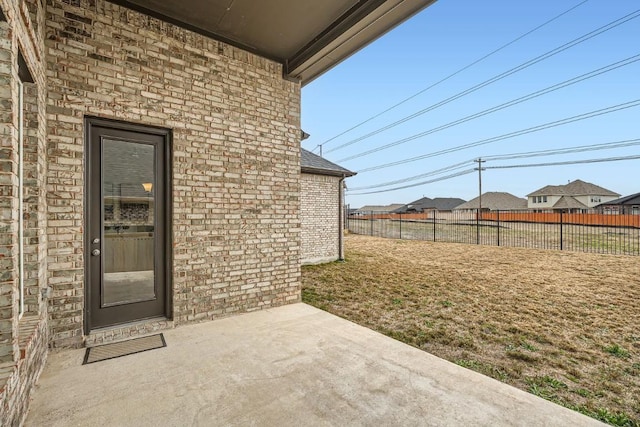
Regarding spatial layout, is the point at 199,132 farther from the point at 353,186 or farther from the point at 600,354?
the point at 353,186

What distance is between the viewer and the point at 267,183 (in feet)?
13.5

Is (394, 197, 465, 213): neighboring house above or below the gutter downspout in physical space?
above

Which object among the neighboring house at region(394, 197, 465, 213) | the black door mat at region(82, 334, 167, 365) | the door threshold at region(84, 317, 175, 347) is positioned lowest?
the black door mat at region(82, 334, 167, 365)

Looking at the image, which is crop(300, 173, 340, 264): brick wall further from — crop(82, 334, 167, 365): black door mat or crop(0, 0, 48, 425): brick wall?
crop(0, 0, 48, 425): brick wall

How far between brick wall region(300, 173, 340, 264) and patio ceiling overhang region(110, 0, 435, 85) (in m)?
4.90

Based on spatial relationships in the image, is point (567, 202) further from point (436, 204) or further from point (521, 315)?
point (521, 315)

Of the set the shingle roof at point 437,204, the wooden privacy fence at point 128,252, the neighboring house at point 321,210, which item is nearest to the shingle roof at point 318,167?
the neighboring house at point 321,210

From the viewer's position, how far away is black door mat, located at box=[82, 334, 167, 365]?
2.63 meters

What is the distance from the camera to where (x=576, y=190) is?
40.0 metres

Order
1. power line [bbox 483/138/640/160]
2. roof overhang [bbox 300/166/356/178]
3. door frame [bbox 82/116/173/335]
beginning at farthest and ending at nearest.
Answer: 1. power line [bbox 483/138/640/160]
2. roof overhang [bbox 300/166/356/178]
3. door frame [bbox 82/116/173/335]

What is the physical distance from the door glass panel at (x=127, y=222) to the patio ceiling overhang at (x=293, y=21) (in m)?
1.59

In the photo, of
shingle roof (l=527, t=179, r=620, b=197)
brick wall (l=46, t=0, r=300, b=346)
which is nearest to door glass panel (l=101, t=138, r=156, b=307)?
brick wall (l=46, t=0, r=300, b=346)

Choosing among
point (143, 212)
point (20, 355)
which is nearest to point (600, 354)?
point (20, 355)

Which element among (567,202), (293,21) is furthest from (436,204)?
(293,21)
